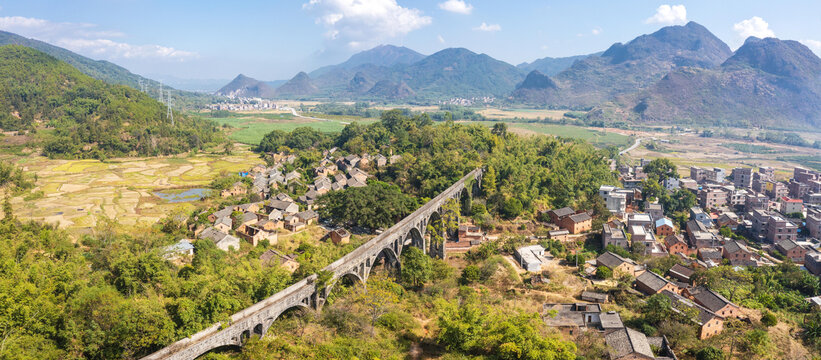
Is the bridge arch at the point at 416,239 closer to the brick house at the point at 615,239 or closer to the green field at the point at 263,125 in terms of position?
the brick house at the point at 615,239

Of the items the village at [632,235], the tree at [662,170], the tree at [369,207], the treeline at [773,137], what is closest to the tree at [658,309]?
the village at [632,235]

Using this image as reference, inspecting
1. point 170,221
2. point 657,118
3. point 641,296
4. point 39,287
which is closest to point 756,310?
point 641,296

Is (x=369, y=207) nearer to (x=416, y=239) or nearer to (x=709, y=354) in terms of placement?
(x=416, y=239)

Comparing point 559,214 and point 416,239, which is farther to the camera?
point 559,214

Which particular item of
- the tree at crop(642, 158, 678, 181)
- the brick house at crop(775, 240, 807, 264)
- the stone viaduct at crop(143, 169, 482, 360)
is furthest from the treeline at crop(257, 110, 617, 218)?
the brick house at crop(775, 240, 807, 264)

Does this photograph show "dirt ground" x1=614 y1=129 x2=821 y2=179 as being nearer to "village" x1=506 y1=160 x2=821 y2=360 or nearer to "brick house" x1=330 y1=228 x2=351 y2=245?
"village" x1=506 y1=160 x2=821 y2=360

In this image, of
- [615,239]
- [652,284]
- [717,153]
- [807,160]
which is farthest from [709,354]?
[717,153]
